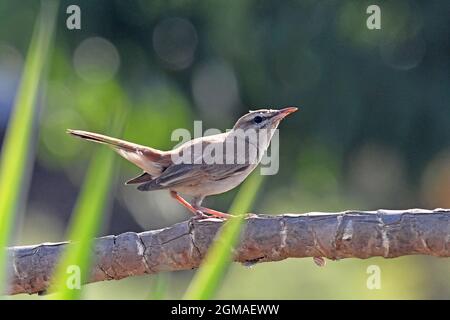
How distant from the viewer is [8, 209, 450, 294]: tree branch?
291 cm

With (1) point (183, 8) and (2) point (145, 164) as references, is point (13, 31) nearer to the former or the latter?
(1) point (183, 8)

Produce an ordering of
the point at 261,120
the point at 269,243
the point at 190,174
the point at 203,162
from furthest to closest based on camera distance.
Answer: the point at 261,120 → the point at 203,162 → the point at 190,174 → the point at 269,243

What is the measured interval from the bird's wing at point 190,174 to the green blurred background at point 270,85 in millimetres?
5827

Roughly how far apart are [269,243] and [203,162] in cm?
135

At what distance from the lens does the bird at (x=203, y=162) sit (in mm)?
4207

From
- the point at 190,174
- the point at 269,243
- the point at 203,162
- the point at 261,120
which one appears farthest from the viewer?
the point at 261,120

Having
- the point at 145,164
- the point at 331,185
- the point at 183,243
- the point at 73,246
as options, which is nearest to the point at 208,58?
the point at 331,185

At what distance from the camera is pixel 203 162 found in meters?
4.34

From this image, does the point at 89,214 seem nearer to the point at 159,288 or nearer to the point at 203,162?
the point at 159,288

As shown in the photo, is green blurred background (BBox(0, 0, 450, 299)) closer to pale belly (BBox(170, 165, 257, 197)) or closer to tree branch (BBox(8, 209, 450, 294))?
pale belly (BBox(170, 165, 257, 197))

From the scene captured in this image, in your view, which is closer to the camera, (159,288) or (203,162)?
(159,288)

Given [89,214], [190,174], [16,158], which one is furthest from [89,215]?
[190,174]

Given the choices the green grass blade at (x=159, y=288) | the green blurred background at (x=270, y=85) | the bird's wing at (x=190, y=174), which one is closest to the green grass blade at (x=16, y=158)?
the green grass blade at (x=159, y=288)

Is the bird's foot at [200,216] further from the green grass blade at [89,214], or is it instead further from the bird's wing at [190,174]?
the green grass blade at [89,214]
